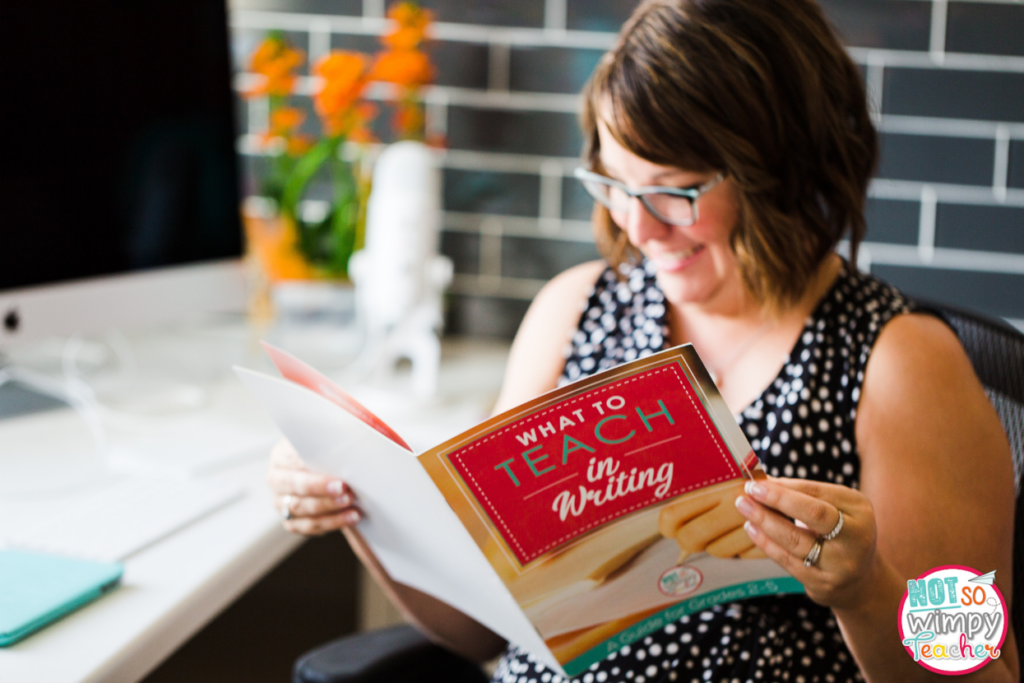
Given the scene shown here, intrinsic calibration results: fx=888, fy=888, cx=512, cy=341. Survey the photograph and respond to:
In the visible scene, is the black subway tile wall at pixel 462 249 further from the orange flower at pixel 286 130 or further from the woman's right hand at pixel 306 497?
the woman's right hand at pixel 306 497

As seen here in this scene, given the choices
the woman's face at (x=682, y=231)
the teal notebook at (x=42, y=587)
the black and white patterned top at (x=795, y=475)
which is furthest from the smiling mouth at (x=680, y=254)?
the teal notebook at (x=42, y=587)

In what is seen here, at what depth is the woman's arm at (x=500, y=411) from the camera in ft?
2.63

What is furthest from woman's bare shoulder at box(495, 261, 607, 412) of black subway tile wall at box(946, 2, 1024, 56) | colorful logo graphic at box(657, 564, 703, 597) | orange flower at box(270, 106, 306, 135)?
black subway tile wall at box(946, 2, 1024, 56)

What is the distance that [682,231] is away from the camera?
923 millimetres

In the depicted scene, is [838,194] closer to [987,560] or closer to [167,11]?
[987,560]

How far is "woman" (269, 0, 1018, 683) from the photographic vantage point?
803mm

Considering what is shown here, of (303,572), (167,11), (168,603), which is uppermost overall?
(167,11)

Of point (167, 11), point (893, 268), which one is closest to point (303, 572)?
point (167, 11)

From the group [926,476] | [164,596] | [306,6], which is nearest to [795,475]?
[926,476]

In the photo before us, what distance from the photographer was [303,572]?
4.13ft

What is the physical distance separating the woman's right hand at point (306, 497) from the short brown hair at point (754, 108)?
0.44 meters

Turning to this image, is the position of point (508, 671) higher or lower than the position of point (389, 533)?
lower

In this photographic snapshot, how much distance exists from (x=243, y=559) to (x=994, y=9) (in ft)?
4.64

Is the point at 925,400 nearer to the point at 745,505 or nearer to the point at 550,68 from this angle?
the point at 745,505
